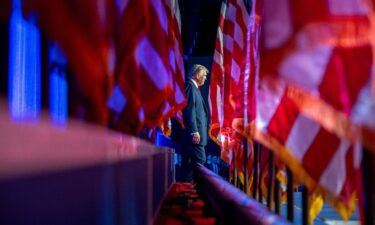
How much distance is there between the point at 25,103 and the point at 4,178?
32 centimetres

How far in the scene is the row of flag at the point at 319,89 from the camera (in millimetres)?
1262

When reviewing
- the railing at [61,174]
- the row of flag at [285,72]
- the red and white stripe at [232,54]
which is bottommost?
the railing at [61,174]

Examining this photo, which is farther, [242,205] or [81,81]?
[242,205]

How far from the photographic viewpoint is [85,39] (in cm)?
96

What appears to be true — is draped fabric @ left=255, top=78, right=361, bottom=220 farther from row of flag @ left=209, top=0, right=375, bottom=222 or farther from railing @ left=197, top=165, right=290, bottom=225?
railing @ left=197, top=165, right=290, bottom=225

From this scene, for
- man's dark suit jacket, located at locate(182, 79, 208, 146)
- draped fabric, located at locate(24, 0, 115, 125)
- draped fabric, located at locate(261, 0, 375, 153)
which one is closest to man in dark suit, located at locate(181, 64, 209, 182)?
man's dark suit jacket, located at locate(182, 79, 208, 146)

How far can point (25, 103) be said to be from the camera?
2.66 ft

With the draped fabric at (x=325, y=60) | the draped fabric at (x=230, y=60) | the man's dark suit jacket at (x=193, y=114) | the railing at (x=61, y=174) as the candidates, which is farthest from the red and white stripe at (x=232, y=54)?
the railing at (x=61, y=174)

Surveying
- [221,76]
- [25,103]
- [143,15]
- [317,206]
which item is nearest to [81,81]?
[25,103]

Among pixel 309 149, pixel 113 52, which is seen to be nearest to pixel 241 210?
pixel 309 149

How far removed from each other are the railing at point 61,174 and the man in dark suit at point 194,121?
13.2ft

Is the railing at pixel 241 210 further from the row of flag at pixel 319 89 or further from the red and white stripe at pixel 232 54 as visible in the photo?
the red and white stripe at pixel 232 54

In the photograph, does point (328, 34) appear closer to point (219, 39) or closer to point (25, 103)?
point (25, 103)

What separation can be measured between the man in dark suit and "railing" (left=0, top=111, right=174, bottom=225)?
401cm
